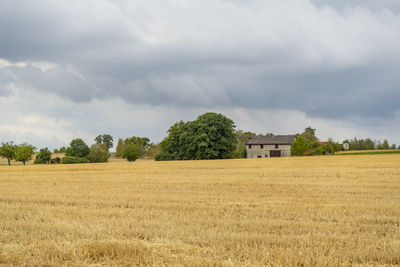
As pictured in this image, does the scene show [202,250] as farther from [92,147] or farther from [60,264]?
[92,147]

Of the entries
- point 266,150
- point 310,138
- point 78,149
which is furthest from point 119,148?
point 310,138

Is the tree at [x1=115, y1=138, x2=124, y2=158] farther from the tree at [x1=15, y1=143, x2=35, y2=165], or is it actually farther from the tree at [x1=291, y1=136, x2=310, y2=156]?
the tree at [x1=291, y1=136, x2=310, y2=156]

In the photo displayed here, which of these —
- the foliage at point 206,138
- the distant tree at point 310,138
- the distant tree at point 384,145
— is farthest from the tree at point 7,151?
the distant tree at point 384,145

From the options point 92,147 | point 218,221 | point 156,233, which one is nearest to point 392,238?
point 218,221

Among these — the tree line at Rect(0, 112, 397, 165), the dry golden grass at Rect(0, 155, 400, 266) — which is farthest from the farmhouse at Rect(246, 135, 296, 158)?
the dry golden grass at Rect(0, 155, 400, 266)

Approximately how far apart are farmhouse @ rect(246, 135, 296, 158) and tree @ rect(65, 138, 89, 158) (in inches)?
1852

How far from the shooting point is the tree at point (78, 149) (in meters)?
111

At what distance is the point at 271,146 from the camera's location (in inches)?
4286

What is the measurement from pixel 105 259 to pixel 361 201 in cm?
1195

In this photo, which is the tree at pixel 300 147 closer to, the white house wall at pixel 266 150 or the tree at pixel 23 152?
the white house wall at pixel 266 150

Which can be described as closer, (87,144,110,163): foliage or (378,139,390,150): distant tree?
(87,144,110,163): foliage

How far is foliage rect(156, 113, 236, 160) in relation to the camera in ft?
262

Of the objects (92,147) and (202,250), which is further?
(92,147)

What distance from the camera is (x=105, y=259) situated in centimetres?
721
